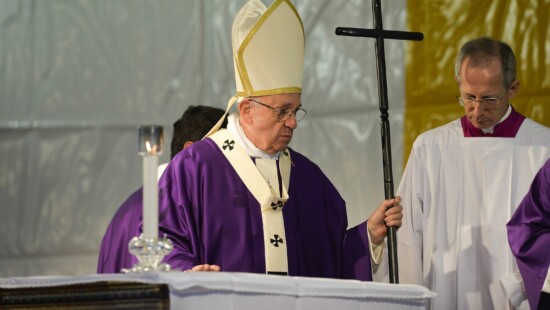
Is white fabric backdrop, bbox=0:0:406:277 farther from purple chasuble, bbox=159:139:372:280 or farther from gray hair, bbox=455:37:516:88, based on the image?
purple chasuble, bbox=159:139:372:280

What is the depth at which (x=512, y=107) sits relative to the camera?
5457 millimetres

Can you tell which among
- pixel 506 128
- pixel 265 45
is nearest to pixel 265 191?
pixel 265 45

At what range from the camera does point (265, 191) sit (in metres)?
4.32

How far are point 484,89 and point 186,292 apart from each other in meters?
2.81

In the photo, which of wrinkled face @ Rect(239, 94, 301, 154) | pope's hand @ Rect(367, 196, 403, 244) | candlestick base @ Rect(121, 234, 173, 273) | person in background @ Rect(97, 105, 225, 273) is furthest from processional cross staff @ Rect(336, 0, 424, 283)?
candlestick base @ Rect(121, 234, 173, 273)

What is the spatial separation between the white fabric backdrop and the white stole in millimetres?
2252

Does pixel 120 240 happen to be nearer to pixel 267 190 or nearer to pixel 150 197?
pixel 267 190

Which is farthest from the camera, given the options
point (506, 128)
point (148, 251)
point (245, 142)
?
point (506, 128)

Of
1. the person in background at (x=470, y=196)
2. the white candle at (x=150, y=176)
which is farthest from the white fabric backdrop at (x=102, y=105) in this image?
the white candle at (x=150, y=176)

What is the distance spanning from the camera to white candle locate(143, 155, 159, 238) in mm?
2859

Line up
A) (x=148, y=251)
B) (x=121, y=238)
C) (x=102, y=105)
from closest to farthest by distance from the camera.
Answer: (x=148, y=251) < (x=121, y=238) < (x=102, y=105)

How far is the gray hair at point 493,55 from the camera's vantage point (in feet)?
17.1

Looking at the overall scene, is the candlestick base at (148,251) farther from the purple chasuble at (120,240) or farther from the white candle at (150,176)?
the purple chasuble at (120,240)

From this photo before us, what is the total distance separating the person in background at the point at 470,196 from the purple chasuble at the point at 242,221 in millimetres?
1006
